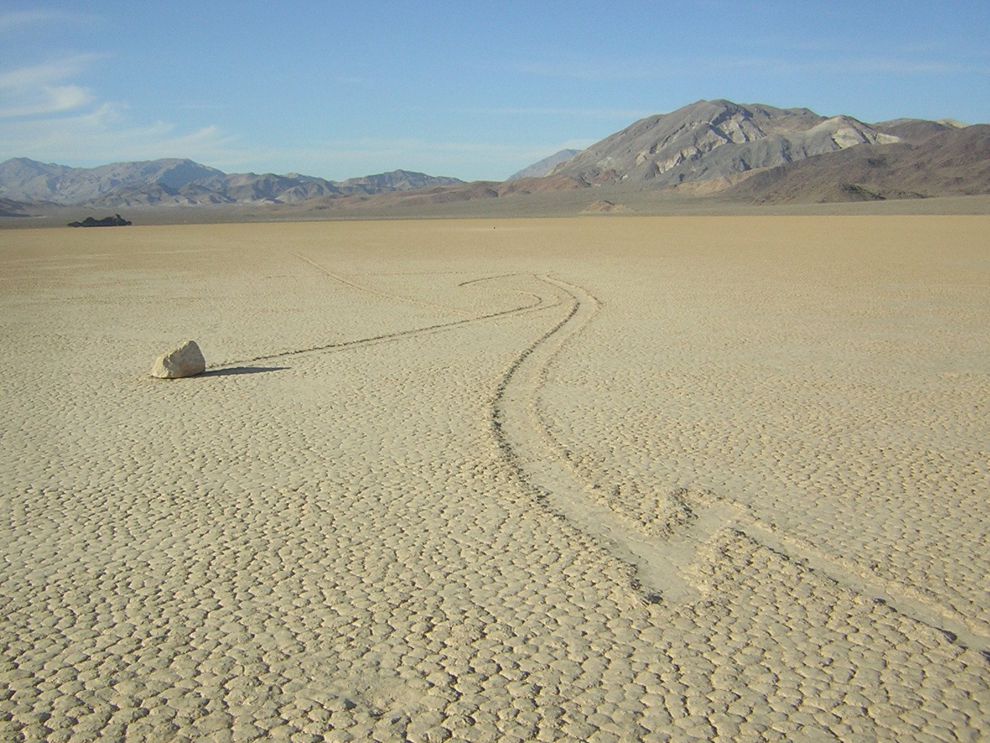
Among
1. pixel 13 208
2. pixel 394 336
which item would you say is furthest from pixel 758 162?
pixel 394 336

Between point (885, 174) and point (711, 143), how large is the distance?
61.3m

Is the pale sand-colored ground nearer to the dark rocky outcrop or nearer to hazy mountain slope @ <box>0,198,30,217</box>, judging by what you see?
the dark rocky outcrop

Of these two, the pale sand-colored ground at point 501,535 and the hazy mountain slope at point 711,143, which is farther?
the hazy mountain slope at point 711,143

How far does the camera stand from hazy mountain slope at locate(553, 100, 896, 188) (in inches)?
5335

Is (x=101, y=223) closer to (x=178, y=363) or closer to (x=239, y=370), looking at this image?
(x=239, y=370)

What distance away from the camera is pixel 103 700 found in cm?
341

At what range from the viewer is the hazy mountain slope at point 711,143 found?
136 m

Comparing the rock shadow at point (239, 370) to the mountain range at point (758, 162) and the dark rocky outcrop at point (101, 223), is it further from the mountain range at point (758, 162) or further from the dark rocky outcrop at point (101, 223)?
the mountain range at point (758, 162)

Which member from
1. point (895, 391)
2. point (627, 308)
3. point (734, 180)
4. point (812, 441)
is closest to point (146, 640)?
point (812, 441)

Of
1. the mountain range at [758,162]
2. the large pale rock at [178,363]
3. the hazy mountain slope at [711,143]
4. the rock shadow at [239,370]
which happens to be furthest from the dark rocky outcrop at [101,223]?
the hazy mountain slope at [711,143]

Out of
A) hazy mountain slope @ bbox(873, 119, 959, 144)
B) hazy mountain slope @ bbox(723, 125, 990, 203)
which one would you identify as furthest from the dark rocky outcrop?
hazy mountain slope @ bbox(873, 119, 959, 144)

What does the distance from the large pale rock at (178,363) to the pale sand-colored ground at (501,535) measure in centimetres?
15

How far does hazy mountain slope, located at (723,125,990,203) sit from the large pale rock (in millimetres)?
77845

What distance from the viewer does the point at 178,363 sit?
875 cm
